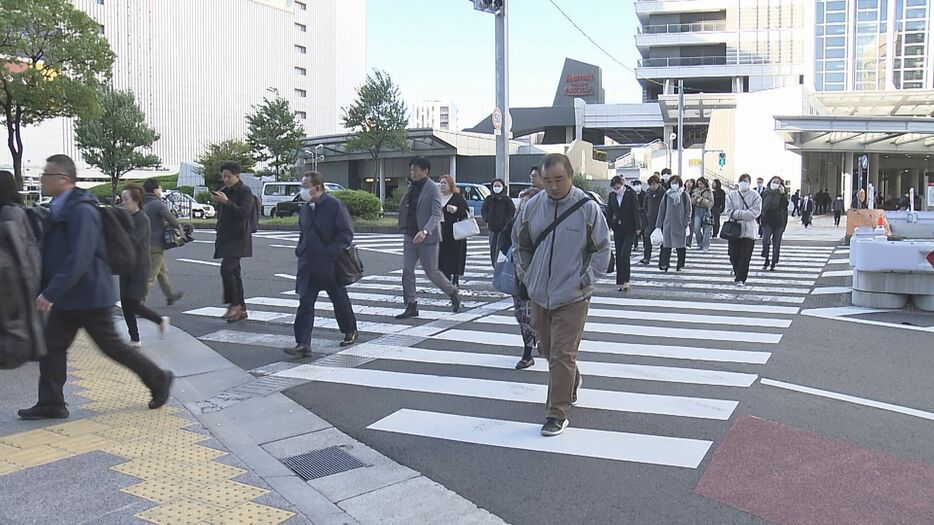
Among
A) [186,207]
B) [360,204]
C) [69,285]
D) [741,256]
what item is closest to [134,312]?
[69,285]

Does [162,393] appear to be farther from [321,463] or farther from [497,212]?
[497,212]

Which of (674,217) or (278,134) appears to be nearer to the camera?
(674,217)

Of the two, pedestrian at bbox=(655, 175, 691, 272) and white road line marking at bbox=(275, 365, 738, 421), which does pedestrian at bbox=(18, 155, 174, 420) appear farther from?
pedestrian at bbox=(655, 175, 691, 272)

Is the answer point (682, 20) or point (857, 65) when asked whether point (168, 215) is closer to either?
point (857, 65)

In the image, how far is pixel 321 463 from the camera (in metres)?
4.86

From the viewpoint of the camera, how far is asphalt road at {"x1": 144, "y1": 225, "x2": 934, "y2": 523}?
430 cm

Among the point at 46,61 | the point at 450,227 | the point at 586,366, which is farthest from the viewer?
the point at 46,61

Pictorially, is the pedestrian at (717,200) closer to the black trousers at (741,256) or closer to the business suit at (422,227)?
the black trousers at (741,256)

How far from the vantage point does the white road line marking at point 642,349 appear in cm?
764

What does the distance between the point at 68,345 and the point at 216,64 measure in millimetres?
84167

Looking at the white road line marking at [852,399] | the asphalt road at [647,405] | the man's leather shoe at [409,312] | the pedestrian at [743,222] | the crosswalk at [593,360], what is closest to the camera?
the asphalt road at [647,405]

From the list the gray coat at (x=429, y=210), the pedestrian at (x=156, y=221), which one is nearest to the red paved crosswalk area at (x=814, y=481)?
the gray coat at (x=429, y=210)

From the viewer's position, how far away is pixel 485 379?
6828 mm

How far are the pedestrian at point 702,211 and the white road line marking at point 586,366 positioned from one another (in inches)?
461
